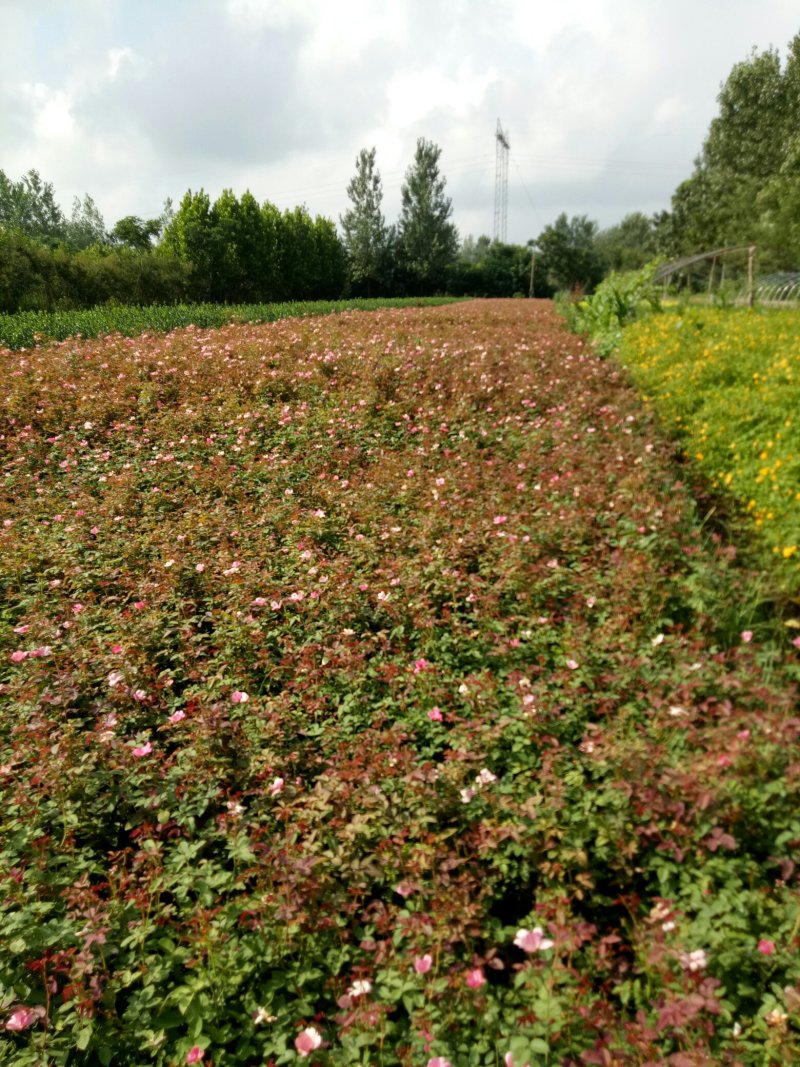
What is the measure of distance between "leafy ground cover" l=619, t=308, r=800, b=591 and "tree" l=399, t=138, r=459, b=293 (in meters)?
36.6

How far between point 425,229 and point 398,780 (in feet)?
145

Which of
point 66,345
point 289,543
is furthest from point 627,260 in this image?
point 289,543

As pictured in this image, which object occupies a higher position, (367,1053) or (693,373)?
(693,373)

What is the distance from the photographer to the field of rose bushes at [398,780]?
1608 millimetres

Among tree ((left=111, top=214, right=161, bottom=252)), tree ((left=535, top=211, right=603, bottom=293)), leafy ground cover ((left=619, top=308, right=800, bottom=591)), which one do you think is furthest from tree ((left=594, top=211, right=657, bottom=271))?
leafy ground cover ((left=619, top=308, right=800, bottom=591))

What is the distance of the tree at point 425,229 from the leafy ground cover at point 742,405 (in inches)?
1440

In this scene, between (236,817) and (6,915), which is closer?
(6,915)

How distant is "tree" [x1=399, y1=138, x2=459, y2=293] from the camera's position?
41062mm

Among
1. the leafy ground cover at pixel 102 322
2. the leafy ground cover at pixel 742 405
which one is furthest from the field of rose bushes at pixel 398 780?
the leafy ground cover at pixel 102 322

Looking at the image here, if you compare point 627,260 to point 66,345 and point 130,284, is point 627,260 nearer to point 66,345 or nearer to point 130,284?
point 130,284

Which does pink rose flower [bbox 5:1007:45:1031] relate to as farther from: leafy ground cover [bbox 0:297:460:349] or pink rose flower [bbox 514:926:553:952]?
leafy ground cover [bbox 0:297:460:349]

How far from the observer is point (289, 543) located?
4.06 meters

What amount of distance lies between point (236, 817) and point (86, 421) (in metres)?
5.54

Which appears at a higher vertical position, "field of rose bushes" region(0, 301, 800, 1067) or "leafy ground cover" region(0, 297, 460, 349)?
"leafy ground cover" region(0, 297, 460, 349)
